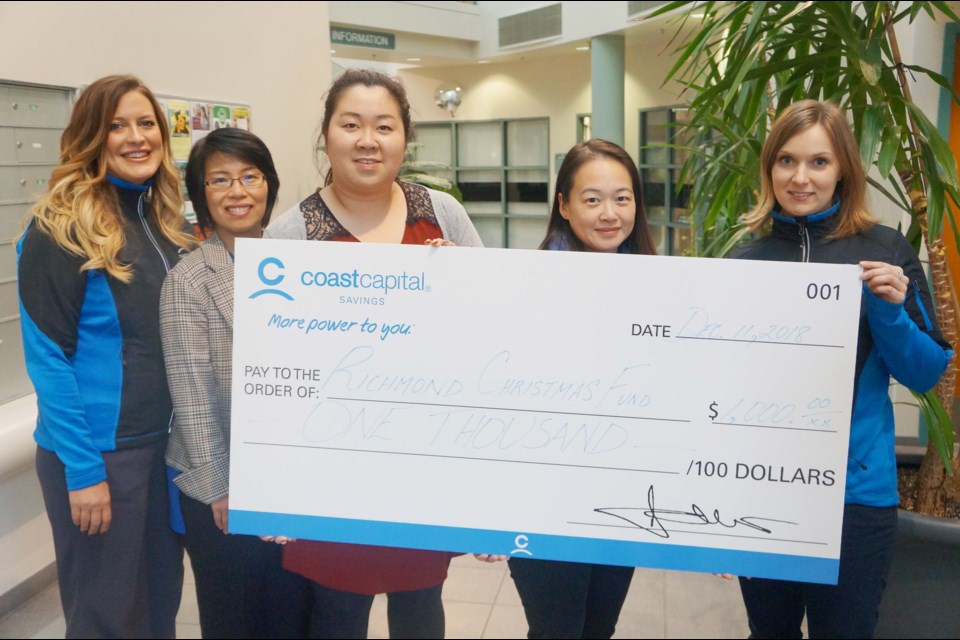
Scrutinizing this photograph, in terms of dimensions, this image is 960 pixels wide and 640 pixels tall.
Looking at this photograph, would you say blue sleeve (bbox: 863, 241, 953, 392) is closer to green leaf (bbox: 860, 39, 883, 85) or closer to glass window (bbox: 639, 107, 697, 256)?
green leaf (bbox: 860, 39, 883, 85)

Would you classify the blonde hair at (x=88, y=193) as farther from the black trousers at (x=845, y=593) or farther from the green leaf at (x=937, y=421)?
the green leaf at (x=937, y=421)

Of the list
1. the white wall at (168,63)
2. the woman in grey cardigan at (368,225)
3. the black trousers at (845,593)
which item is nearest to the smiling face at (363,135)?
the woman in grey cardigan at (368,225)

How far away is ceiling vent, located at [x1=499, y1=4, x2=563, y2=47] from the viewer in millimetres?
9688

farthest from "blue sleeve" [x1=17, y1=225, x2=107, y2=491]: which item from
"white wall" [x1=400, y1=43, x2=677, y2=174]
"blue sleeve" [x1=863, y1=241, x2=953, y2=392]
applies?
"white wall" [x1=400, y1=43, x2=677, y2=174]

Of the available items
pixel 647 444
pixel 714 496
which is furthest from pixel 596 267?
pixel 714 496

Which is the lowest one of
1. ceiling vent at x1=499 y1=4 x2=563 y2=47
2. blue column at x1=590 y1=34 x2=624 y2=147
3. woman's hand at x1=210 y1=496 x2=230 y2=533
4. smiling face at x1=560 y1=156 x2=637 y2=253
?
woman's hand at x1=210 y1=496 x2=230 y2=533

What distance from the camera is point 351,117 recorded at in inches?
59.9

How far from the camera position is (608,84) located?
8812 millimetres

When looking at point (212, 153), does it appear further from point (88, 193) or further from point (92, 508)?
Answer: point (92, 508)

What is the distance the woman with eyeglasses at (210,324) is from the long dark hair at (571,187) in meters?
0.62

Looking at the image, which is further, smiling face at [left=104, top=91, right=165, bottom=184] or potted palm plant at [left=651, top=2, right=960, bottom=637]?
potted palm plant at [left=651, top=2, right=960, bottom=637]

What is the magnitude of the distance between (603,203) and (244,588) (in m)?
1.20

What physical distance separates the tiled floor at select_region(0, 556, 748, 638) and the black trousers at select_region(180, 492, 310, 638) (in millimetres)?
152

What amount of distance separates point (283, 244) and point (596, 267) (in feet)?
1.94
